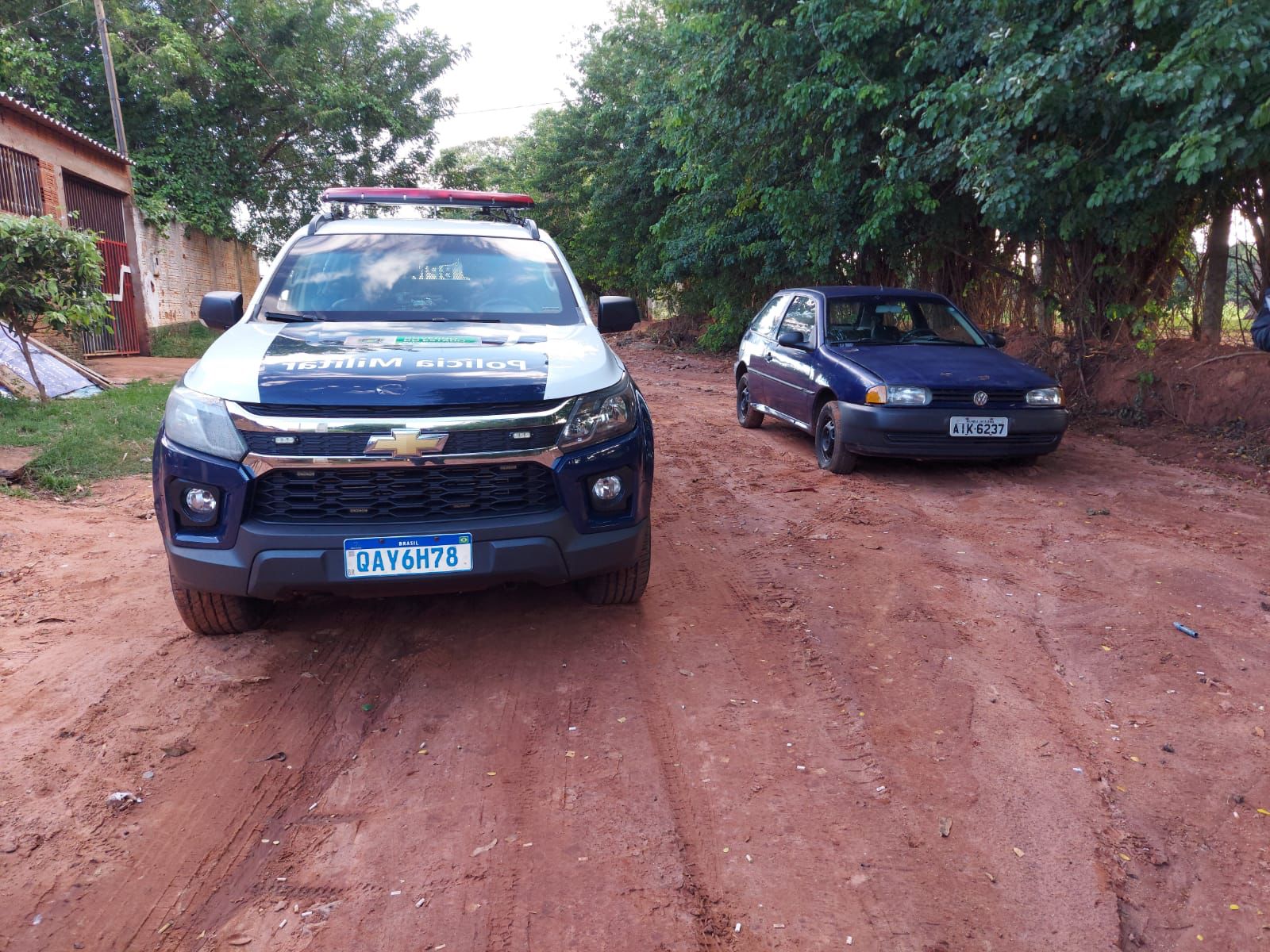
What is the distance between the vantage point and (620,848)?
2.40 metres

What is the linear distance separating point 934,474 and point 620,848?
5.28m

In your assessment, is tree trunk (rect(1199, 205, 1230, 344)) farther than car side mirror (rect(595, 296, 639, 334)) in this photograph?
Yes

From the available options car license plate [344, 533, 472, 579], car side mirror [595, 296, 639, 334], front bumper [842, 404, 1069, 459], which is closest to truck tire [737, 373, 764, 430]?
front bumper [842, 404, 1069, 459]

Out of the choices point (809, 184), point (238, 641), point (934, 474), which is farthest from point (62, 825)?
point (809, 184)

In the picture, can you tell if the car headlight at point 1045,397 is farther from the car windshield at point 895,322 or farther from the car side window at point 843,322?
the car side window at point 843,322

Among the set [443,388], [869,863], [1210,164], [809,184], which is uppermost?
[809,184]

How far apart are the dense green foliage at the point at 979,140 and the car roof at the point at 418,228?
4368mm

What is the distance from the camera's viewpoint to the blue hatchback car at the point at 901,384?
6.44 m

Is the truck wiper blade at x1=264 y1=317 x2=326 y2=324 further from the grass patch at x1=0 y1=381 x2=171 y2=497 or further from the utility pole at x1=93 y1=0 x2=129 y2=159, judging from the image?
the utility pole at x1=93 y1=0 x2=129 y2=159

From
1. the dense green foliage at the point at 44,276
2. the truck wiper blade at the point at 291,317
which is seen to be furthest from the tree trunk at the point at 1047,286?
the dense green foliage at the point at 44,276

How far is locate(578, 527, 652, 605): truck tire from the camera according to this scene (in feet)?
12.5

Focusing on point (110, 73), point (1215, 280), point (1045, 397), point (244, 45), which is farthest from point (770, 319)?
point (244, 45)

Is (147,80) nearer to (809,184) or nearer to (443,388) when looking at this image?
(809,184)

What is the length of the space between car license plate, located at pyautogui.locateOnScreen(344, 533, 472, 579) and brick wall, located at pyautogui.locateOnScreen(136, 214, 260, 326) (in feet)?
56.2
